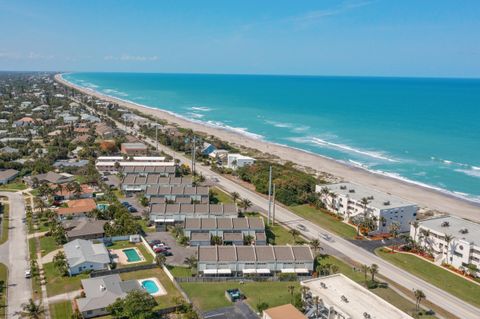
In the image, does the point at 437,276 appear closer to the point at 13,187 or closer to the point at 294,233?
the point at 294,233

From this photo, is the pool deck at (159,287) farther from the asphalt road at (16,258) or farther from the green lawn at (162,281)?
the asphalt road at (16,258)

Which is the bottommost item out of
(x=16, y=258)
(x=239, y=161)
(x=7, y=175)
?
(x=16, y=258)

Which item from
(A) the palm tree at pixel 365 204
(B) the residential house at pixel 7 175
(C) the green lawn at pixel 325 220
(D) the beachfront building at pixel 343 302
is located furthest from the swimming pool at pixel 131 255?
(B) the residential house at pixel 7 175

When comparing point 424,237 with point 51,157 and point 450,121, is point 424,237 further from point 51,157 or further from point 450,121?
point 450,121

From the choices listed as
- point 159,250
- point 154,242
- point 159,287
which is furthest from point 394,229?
point 159,287

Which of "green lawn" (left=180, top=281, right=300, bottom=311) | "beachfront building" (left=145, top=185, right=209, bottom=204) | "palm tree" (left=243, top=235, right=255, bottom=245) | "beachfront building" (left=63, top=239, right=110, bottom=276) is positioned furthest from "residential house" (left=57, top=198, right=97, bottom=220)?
"green lawn" (left=180, top=281, right=300, bottom=311)

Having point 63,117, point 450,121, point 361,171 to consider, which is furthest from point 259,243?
point 450,121
